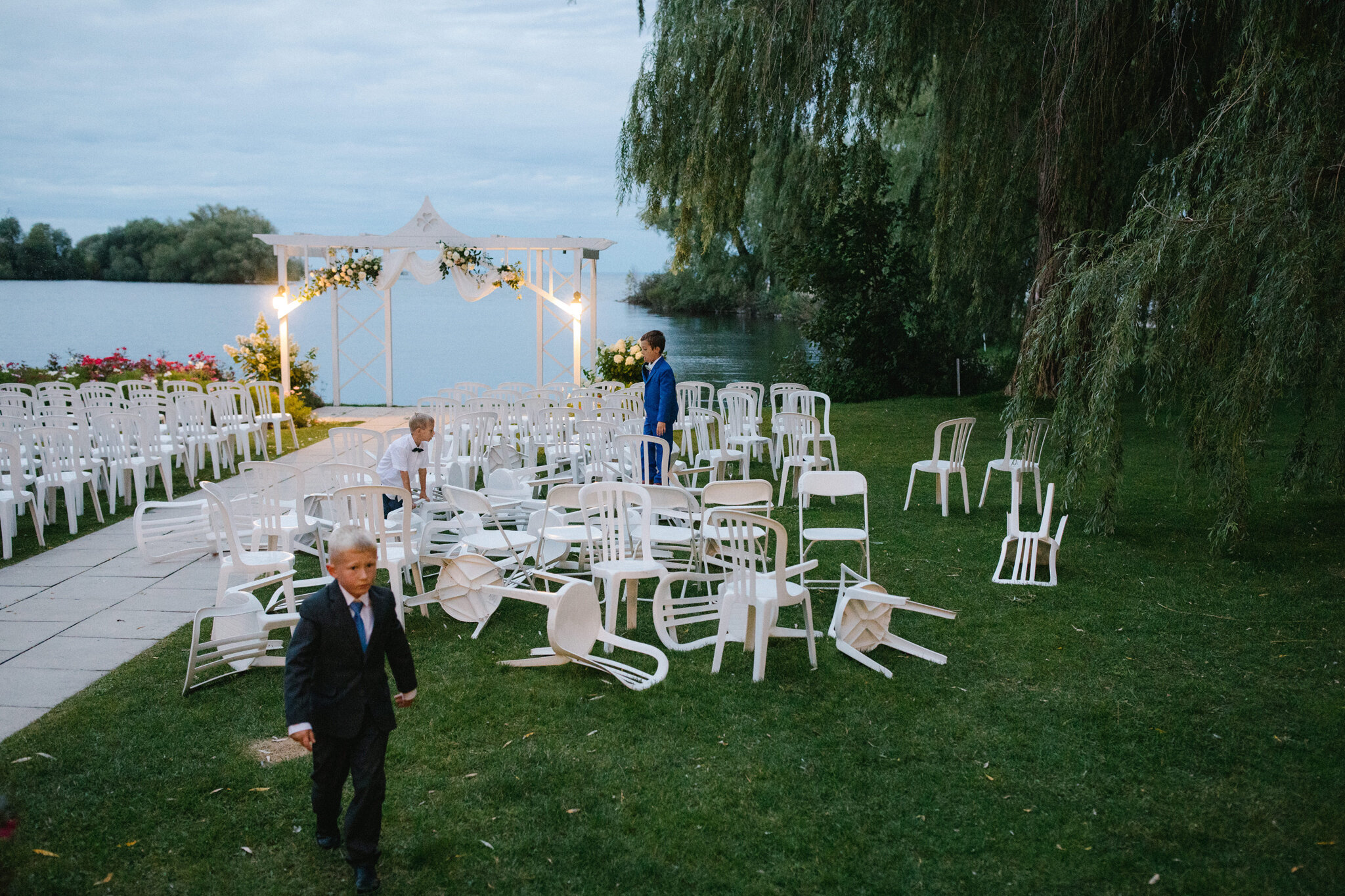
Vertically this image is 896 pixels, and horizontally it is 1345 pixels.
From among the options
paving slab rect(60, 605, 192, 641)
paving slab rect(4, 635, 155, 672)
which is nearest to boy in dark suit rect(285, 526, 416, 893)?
paving slab rect(4, 635, 155, 672)

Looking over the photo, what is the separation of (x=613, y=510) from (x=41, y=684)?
293cm

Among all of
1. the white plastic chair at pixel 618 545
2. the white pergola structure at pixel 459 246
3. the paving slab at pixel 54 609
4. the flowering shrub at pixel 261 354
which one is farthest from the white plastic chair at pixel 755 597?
the flowering shrub at pixel 261 354

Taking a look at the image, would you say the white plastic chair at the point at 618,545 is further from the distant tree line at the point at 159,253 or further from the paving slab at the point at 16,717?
the distant tree line at the point at 159,253

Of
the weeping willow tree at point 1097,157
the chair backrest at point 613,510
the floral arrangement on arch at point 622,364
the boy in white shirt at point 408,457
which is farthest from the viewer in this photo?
the floral arrangement on arch at point 622,364

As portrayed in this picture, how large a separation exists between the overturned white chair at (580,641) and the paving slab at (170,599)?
7.35ft

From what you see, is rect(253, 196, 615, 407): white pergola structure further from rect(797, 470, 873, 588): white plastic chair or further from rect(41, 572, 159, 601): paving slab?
rect(797, 470, 873, 588): white plastic chair

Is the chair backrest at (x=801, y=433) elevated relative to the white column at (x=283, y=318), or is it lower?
lower

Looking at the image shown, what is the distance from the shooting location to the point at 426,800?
354 cm

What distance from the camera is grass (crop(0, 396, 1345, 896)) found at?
3119 mm

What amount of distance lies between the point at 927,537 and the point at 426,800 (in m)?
5.13

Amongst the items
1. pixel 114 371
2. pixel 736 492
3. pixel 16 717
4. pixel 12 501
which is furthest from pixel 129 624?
pixel 114 371

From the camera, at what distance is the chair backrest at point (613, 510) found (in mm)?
5074

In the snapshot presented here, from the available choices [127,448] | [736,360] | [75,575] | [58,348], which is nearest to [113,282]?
[58,348]

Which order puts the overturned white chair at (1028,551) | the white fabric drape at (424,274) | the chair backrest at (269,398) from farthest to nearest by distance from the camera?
the white fabric drape at (424,274), the chair backrest at (269,398), the overturned white chair at (1028,551)
